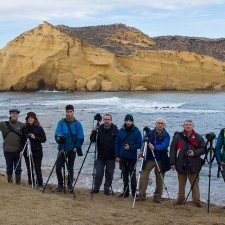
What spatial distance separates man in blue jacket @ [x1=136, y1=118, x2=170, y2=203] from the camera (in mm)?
8984

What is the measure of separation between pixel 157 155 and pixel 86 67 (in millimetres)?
60528

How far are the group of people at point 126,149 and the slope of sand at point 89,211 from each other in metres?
0.50

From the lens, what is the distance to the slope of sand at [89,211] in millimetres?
7109

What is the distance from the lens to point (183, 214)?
832 centimetres

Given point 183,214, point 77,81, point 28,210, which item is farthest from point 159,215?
point 77,81

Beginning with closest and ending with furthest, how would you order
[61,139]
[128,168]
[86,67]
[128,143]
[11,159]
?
[128,143] < [61,139] < [128,168] < [11,159] < [86,67]

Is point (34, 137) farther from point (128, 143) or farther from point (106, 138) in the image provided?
point (128, 143)

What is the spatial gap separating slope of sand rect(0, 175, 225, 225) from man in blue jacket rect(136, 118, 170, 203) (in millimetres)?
322

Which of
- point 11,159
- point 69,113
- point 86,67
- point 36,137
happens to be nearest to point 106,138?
point 69,113

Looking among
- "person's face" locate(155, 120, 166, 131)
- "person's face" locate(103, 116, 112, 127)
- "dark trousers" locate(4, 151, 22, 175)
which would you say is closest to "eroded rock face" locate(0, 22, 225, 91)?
"dark trousers" locate(4, 151, 22, 175)

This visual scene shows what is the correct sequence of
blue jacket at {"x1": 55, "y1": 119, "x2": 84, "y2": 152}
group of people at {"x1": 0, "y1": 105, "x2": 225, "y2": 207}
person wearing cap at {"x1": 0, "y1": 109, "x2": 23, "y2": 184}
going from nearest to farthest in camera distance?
group of people at {"x1": 0, "y1": 105, "x2": 225, "y2": 207} < blue jacket at {"x1": 55, "y1": 119, "x2": 84, "y2": 152} < person wearing cap at {"x1": 0, "y1": 109, "x2": 23, "y2": 184}

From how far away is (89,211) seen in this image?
7.87m

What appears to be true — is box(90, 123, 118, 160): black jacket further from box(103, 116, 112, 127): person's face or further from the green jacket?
the green jacket

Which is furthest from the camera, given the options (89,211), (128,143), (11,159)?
(11,159)
